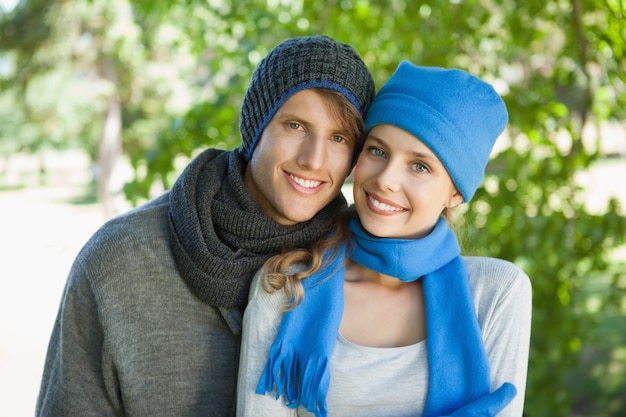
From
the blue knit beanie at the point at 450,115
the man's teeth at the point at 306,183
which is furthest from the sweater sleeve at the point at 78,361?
the blue knit beanie at the point at 450,115

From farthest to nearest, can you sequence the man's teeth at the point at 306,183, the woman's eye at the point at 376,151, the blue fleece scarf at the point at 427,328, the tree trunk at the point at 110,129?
the tree trunk at the point at 110,129, the man's teeth at the point at 306,183, the woman's eye at the point at 376,151, the blue fleece scarf at the point at 427,328

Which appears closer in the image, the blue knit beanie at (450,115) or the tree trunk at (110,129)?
the blue knit beanie at (450,115)

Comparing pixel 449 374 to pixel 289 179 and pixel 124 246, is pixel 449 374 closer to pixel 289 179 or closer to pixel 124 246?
pixel 289 179

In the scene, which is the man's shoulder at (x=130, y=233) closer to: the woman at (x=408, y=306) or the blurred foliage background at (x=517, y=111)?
the woman at (x=408, y=306)

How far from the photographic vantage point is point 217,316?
2.15 metres

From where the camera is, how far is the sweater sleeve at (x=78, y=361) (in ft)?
6.85

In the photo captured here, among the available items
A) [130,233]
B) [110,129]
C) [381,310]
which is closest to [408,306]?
[381,310]

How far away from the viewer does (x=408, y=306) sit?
2.04 metres

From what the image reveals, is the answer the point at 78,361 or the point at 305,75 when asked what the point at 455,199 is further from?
the point at 78,361

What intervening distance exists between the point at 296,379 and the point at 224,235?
0.50 meters

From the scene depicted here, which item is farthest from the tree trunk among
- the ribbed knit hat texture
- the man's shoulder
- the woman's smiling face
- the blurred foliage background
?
the woman's smiling face

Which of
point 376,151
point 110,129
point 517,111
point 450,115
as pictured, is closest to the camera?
point 450,115

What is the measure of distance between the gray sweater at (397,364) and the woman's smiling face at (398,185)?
0.27m

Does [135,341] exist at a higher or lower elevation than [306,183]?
lower
